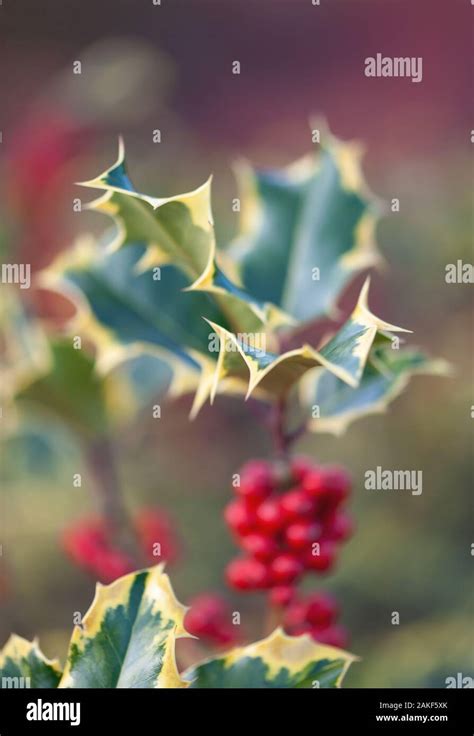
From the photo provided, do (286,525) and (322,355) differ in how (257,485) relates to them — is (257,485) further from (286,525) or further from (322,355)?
(322,355)

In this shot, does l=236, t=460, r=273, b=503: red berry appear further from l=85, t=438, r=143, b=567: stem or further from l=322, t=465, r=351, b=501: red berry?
l=85, t=438, r=143, b=567: stem

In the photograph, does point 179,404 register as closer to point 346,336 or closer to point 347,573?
point 347,573

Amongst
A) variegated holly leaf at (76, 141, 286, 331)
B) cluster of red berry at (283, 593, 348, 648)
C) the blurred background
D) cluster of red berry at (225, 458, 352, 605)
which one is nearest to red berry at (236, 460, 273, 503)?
cluster of red berry at (225, 458, 352, 605)

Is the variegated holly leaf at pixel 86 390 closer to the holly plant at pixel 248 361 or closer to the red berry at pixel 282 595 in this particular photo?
the holly plant at pixel 248 361

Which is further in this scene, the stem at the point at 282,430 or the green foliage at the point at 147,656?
the stem at the point at 282,430

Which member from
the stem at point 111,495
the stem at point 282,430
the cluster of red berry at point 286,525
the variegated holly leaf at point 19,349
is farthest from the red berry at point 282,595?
the variegated holly leaf at point 19,349

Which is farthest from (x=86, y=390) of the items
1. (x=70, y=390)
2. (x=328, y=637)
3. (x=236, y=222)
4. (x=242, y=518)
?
(x=236, y=222)
